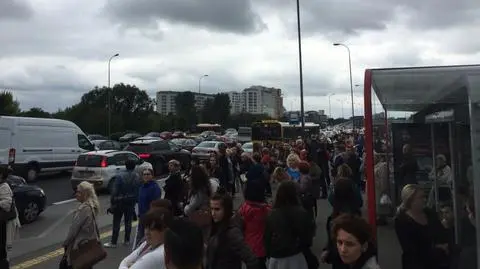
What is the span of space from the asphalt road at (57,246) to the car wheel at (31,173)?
8003mm

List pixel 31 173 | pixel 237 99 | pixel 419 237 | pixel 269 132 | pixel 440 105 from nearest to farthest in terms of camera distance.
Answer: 1. pixel 419 237
2. pixel 440 105
3. pixel 31 173
4. pixel 269 132
5. pixel 237 99

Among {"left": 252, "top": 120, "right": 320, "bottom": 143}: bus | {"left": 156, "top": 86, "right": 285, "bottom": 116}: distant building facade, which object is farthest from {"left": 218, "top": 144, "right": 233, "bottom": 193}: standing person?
{"left": 156, "top": 86, "right": 285, "bottom": 116}: distant building facade

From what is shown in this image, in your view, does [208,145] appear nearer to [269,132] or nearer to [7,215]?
[269,132]

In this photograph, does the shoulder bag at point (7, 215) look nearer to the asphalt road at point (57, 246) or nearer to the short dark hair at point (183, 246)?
the asphalt road at point (57, 246)

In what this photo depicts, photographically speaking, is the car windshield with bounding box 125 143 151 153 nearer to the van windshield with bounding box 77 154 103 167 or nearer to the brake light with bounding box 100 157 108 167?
the van windshield with bounding box 77 154 103 167

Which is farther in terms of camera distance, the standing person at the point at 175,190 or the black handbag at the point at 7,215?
the standing person at the point at 175,190

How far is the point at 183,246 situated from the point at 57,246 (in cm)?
780

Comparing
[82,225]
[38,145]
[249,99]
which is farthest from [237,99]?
[82,225]

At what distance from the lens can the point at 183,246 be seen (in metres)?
2.73

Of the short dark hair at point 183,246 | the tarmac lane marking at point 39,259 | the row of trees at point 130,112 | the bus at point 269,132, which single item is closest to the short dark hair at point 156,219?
the short dark hair at point 183,246

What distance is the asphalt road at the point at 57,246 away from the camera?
7000mm

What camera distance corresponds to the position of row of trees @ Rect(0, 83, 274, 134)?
66.8 meters

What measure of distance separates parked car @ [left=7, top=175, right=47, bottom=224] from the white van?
785 cm

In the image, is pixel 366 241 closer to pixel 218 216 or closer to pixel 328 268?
pixel 218 216
